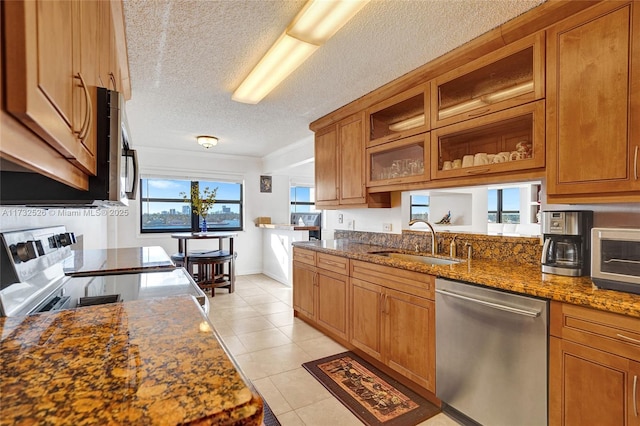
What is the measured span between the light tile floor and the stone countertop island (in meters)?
0.51

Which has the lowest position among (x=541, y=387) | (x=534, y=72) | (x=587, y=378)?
(x=541, y=387)

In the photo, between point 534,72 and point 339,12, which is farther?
point 534,72

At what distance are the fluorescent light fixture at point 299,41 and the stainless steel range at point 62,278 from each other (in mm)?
1547

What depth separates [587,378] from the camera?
1377mm

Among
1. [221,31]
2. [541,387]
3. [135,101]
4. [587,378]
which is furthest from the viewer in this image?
[135,101]

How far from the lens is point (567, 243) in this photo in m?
1.80

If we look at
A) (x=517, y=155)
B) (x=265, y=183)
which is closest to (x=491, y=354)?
(x=517, y=155)

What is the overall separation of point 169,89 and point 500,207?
3.22 metres

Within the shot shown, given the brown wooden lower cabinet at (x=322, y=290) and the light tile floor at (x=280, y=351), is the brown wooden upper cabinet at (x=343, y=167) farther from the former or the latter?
the light tile floor at (x=280, y=351)

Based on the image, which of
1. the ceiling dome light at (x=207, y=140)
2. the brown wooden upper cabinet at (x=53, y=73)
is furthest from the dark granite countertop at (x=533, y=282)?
the ceiling dome light at (x=207, y=140)

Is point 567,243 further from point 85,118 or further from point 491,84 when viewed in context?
point 85,118

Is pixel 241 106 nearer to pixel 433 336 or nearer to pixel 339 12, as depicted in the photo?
pixel 339 12

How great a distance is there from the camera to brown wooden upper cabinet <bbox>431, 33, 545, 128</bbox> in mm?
1853

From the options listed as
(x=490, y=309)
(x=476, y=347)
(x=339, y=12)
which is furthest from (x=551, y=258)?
(x=339, y=12)
